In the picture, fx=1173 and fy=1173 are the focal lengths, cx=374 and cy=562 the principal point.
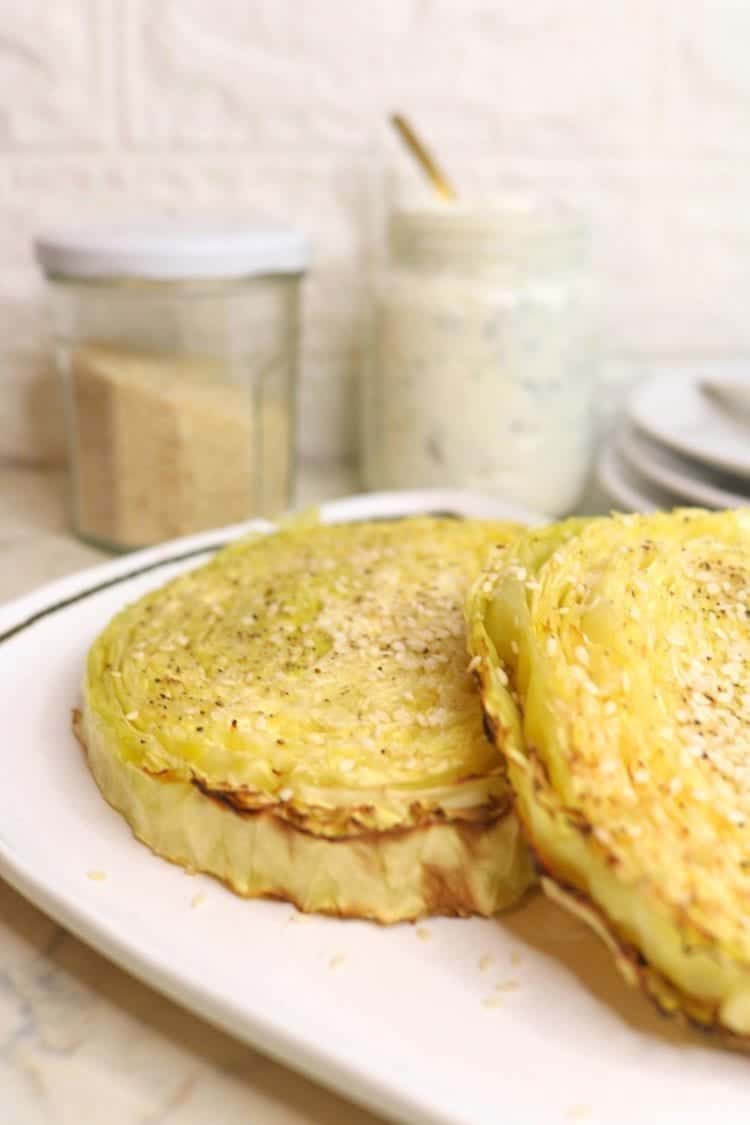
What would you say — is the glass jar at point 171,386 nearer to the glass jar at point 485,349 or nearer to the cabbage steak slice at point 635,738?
the glass jar at point 485,349

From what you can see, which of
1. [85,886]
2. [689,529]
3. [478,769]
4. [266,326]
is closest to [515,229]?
[266,326]

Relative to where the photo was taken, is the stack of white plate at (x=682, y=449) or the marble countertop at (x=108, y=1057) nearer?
the marble countertop at (x=108, y=1057)

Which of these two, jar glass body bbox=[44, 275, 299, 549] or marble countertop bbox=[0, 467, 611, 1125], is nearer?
marble countertop bbox=[0, 467, 611, 1125]

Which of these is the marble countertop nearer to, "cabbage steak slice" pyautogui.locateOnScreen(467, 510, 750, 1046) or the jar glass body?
"cabbage steak slice" pyautogui.locateOnScreen(467, 510, 750, 1046)

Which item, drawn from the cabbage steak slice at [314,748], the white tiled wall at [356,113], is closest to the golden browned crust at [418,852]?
the cabbage steak slice at [314,748]

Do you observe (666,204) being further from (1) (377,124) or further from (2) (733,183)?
(1) (377,124)

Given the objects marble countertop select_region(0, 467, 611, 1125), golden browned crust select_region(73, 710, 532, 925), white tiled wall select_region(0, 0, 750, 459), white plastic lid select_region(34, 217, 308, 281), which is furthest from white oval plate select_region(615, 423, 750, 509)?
marble countertop select_region(0, 467, 611, 1125)
